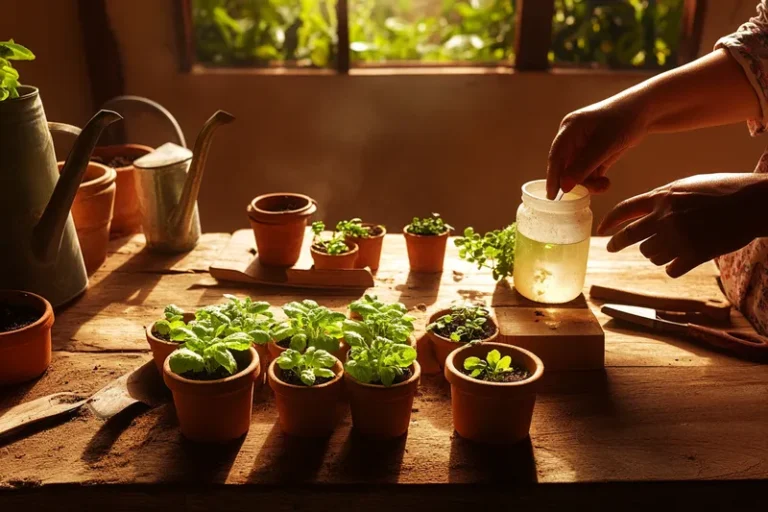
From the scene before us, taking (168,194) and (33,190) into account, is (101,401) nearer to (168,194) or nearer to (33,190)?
Result: (33,190)

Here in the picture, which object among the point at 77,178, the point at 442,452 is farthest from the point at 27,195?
the point at 442,452

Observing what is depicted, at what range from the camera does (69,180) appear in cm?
158

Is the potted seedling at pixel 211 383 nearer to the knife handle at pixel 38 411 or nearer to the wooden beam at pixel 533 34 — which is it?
the knife handle at pixel 38 411

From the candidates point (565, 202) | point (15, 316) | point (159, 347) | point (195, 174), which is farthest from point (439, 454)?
point (195, 174)

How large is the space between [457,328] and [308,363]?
36 cm

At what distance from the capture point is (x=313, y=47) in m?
3.38

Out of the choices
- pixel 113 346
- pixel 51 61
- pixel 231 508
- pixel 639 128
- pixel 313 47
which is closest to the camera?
pixel 231 508

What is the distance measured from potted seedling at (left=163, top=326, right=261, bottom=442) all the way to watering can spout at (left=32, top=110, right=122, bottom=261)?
509mm

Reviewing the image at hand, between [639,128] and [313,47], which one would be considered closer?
[639,128]

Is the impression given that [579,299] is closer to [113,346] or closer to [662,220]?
[662,220]

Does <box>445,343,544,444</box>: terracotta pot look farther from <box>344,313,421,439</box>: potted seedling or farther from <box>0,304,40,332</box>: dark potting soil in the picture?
<box>0,304,40,332</box>: dark potting soil

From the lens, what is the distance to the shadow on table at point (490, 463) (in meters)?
1.17

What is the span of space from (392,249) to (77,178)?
0.87 meters

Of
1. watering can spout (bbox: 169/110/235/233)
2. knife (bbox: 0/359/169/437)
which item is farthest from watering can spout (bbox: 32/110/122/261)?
knife (bbox: 0/359/169/437)
